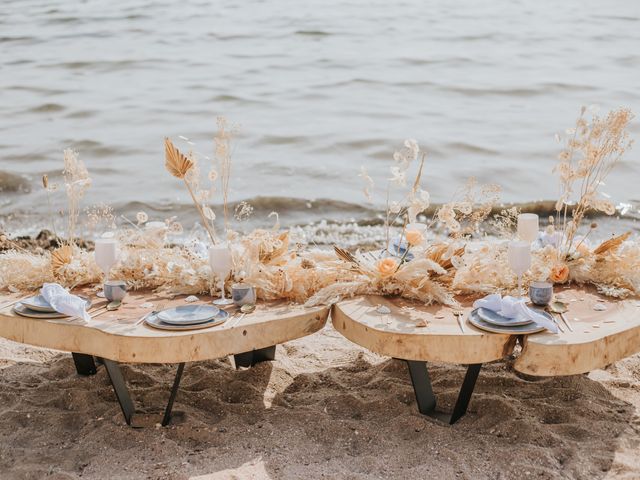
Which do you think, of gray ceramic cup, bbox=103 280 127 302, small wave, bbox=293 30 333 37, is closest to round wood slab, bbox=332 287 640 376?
gray ceramic cup, bbox=103 280 127 302

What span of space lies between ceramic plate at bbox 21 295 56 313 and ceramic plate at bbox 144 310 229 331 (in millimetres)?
403

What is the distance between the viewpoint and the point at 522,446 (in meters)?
3.37

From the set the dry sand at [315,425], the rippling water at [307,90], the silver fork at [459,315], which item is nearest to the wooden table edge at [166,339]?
the dry sand at [315,425]

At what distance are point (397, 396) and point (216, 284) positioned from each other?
36.1 inches

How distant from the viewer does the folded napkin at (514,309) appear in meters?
3.29

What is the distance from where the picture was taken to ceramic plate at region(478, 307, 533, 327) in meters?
3.30

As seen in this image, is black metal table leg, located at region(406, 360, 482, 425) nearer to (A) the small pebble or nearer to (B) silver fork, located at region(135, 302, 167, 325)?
(A) the small pebble

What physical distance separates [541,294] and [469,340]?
0.51m

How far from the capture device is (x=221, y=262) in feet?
12.1

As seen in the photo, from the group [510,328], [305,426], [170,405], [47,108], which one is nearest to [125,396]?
[170,405]

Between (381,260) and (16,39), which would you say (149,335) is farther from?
(16,39)

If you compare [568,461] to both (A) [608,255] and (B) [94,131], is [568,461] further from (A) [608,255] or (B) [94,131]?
(B) [94,131]

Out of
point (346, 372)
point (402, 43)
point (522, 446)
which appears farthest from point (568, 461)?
point (402, 43)

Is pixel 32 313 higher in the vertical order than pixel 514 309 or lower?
lower
